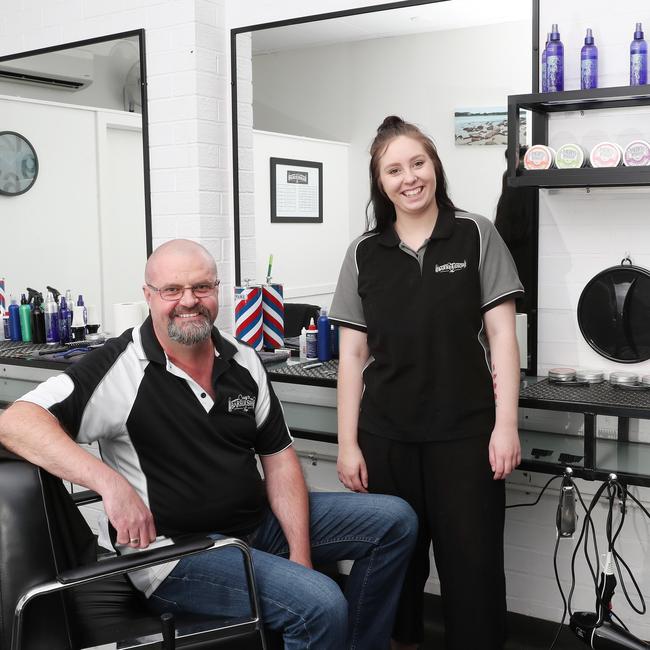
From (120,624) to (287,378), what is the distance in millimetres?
1120

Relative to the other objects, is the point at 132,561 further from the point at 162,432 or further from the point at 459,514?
the point at 459,514

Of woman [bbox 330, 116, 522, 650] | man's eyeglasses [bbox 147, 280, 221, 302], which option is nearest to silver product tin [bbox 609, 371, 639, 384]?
woman [bbox 330, 116, 522, 650]

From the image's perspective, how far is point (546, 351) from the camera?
103 inches

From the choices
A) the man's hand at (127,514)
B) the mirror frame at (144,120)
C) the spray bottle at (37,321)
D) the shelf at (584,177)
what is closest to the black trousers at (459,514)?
the man's hand at (127,514)

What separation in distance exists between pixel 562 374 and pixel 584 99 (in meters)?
0.78

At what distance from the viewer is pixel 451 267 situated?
2.07m

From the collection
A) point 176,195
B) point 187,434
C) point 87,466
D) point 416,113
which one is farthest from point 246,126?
point 87,466

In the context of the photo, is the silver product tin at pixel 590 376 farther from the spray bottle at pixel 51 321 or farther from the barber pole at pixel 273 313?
the spray bottle at pixel 51 321

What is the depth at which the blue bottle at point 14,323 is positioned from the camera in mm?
3646

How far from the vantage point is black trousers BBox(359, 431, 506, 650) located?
81.1 inches

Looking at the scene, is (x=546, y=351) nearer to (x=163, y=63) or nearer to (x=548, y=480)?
(x=548, y=480)

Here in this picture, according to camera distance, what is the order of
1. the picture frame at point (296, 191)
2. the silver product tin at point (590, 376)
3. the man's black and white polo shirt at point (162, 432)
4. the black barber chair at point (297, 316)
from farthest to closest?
the black barber chair at point (297, 316) < the picture frame at point (296, 191) < the silver product tin at point (590, 376) < the man's black and white polo shirt at point (162, 432)

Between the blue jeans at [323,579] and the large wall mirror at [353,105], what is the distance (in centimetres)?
85

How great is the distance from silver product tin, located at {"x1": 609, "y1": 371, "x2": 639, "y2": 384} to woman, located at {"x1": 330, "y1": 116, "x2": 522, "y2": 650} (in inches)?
20.4
